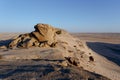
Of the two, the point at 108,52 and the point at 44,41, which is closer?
the point at 44,41

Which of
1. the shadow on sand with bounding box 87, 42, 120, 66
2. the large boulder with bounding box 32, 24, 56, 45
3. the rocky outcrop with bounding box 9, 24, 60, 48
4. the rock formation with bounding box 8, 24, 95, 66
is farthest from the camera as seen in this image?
the shadow on sand with bounding box 87, 42, 120, 66

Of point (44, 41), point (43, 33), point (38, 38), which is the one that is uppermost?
point (43, 33)

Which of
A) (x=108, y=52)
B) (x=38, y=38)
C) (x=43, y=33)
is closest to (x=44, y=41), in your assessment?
(x=38, y=38)

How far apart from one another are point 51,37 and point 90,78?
1194cm

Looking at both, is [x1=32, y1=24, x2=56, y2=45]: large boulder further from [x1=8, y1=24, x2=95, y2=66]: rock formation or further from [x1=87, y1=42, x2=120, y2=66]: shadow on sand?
[x1=87, y1=42, x2=120, y2=66]: shadow on sand

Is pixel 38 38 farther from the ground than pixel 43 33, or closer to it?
closer to it

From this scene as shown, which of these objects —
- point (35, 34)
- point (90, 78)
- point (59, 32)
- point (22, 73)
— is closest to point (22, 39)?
point (35, 34)

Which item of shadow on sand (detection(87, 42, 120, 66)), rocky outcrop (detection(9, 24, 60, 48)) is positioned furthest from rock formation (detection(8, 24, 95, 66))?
shadow on sand (detection(87, 42, 120, 66))

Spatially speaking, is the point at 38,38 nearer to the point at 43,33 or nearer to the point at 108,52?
the point at 43,33

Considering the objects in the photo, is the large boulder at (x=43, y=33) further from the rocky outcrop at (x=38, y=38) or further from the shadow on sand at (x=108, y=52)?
the shadow on sand at (x=108, y=52)

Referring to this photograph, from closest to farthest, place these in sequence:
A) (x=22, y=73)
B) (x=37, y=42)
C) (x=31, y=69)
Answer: (x=22, y=73)
(x=31, y=69)
(x=37, y=42)

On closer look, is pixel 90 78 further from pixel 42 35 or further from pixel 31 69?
pixel 42 35

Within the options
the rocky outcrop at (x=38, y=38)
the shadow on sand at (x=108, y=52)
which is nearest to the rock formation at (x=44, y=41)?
→ the rocky outcrop at (x=38, y=38)

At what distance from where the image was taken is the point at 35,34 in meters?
20.0
